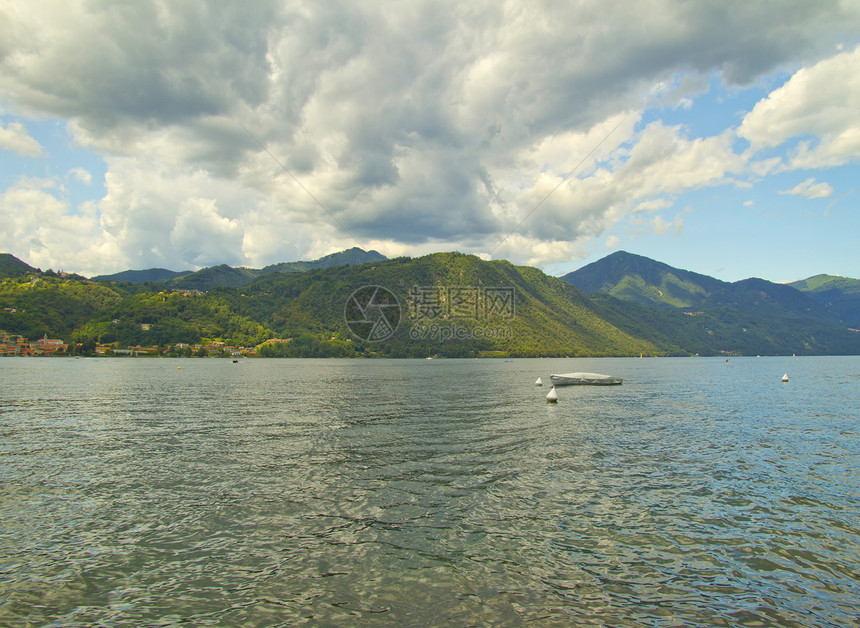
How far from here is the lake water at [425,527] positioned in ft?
40.3

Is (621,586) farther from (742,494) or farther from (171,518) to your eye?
(171,518)

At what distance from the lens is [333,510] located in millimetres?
19672

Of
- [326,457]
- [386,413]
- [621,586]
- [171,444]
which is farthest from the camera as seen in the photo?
[386,413]

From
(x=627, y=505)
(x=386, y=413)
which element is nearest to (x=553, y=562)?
(x=627, y=505)

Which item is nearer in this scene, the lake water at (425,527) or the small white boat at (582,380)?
the lake water at (425,527)

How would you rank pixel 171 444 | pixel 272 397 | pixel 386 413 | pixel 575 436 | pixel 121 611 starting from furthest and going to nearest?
pixel 272 397 → pixel 386 413 → pixel 575 436 → pixel 171 444 → pixel 121 611

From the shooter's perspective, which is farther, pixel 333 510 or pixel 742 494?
pixel 742 494

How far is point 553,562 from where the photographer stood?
14.9 metres

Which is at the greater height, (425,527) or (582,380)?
(582,380)

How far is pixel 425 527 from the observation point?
17.8 metres

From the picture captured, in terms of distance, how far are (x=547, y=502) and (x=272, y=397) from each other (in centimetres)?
5415

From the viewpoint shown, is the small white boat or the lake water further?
the small white boat

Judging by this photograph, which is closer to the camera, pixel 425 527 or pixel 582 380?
pixel 425 527

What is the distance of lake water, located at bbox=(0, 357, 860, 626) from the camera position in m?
12.3
